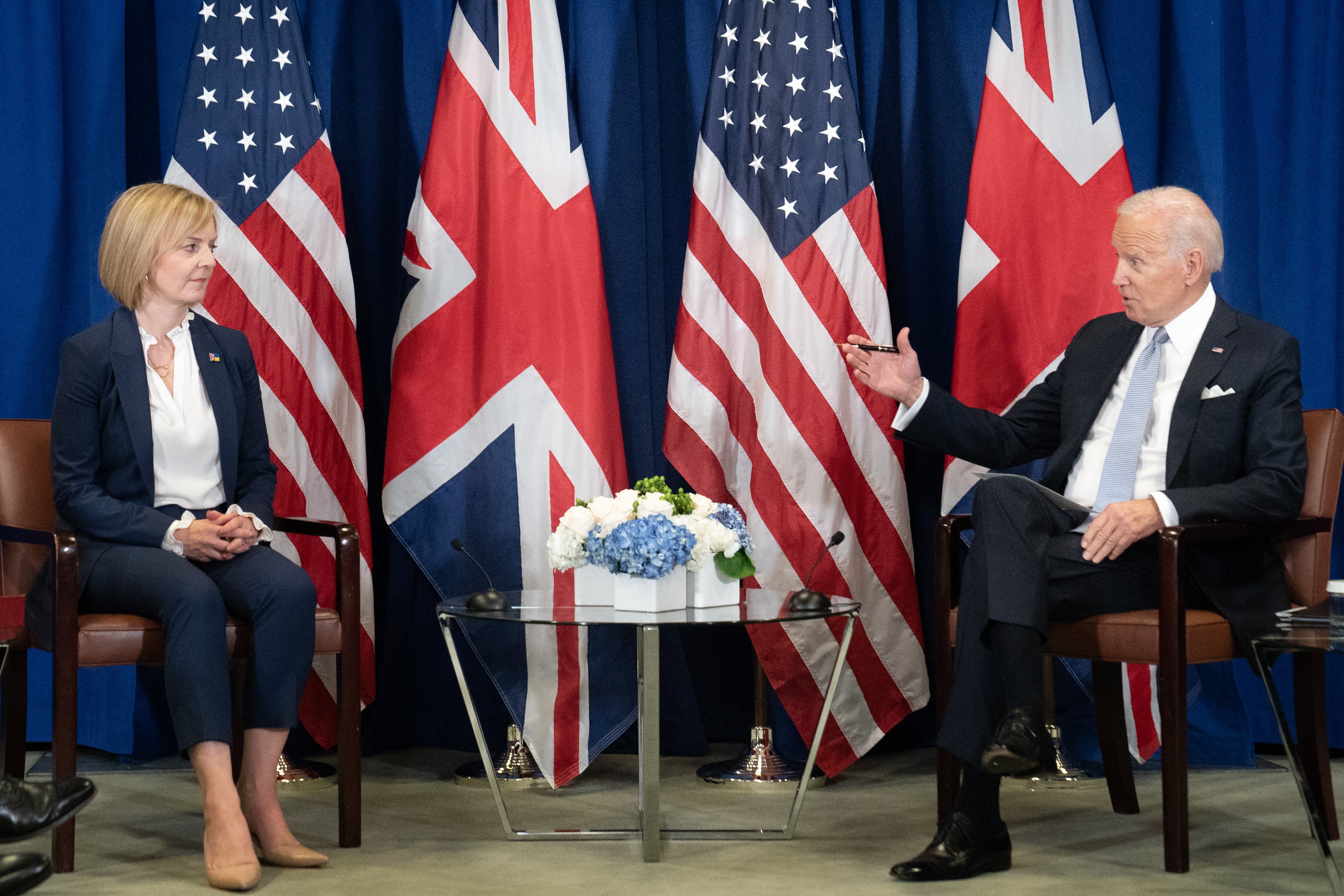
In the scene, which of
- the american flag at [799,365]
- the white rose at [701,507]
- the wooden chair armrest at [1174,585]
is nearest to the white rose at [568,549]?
the white rose at [701,507]

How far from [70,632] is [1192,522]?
2168 mm

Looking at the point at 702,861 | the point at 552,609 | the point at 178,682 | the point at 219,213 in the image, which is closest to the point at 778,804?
the point at 702,861

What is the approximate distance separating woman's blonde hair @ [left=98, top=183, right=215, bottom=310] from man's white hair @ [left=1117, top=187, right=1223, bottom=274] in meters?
2.07

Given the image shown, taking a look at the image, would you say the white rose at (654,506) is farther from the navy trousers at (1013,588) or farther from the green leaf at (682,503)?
the navy trousers at (1013,588)

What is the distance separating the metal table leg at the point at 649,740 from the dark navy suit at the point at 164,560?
0.68 m

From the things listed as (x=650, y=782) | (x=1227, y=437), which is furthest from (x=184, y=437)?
(x=1227, y=437)

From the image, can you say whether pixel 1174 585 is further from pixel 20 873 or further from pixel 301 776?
pixel 301 776

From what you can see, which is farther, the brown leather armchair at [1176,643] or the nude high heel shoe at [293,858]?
the nude high heel shoe at [293,858]

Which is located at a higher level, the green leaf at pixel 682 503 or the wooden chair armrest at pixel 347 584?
the green leaf at pixel 682 503

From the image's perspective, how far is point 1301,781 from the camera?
2.28 meters

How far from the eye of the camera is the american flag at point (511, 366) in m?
3.41

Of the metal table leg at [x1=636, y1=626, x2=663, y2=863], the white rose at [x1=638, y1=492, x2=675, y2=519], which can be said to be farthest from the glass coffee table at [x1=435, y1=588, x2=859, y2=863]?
the white rose at [x1=638, y1=492, x2=675, y2=519]

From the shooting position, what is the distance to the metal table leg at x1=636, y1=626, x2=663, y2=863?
2564 mm

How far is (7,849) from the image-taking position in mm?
2604
